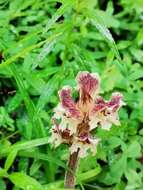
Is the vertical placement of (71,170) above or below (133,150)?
above

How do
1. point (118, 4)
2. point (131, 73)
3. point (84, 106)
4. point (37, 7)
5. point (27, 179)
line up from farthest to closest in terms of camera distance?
point (118, 4), point (37, 7), point (131, 73), point (27, 179), point (84, 106)

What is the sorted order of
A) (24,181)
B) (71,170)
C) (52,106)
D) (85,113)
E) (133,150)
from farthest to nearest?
1. (52,106)
2. (133,150)
3. (24,181)
4. (71,170)
5. (85,113)

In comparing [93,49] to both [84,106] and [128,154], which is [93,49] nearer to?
[128,154]

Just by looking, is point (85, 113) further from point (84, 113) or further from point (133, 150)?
point (133, 150)

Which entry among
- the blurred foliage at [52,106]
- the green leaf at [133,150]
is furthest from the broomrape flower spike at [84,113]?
the green leaf at [133,150]

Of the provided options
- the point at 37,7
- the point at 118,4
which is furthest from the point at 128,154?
the point at 118,4

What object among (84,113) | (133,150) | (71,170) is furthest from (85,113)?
(133,150)

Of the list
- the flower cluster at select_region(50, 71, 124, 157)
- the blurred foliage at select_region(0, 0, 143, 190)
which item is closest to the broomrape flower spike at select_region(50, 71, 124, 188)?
the flower cluster at select_region(50, 71, 124, 157)
